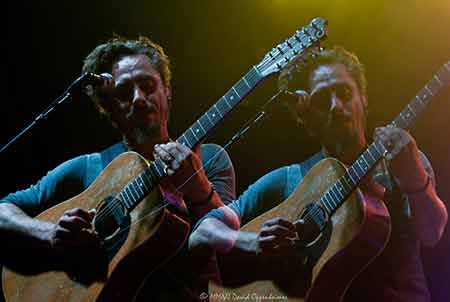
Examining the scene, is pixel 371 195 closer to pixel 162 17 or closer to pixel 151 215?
pixel 151 215

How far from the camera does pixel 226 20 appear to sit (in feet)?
10.9

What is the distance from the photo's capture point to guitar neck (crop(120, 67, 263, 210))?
242 cm

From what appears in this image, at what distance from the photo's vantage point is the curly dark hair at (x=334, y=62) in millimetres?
2732

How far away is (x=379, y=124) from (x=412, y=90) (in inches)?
9.2

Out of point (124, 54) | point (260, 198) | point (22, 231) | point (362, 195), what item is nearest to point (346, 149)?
point (362, 195)

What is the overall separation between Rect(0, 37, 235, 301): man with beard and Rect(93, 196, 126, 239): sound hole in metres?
0.03

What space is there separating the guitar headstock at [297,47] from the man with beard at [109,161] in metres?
0.47

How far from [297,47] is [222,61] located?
96 cm

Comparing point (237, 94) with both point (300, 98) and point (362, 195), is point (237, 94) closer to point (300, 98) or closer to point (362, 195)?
point (300, 98)

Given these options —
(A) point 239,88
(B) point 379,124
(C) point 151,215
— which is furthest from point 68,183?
(B) point 379,124

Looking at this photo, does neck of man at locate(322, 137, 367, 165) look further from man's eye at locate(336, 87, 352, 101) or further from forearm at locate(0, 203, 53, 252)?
Answer: forearm at locate(0, 203, 53, 252)

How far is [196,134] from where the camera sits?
2490mm

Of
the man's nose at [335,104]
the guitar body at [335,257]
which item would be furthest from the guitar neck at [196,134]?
the guitar body at [335,257]

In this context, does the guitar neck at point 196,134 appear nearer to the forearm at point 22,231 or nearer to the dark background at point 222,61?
the dark background at point 222,61
